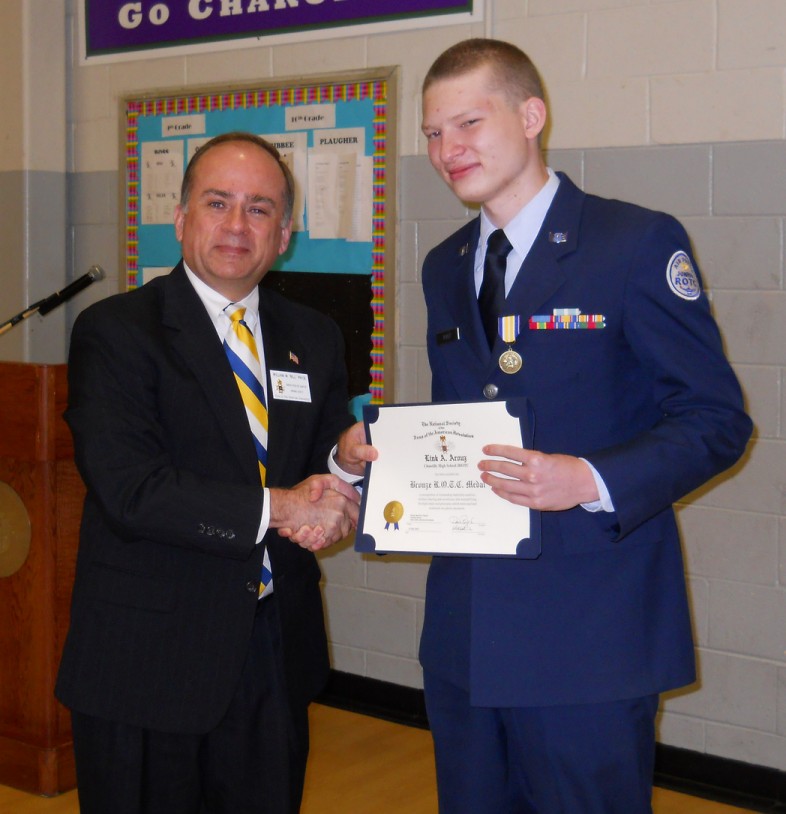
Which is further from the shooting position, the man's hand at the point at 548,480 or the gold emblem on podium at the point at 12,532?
the gold emblem on podium at the point at 12,532

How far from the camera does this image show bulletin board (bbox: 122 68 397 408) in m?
3.75

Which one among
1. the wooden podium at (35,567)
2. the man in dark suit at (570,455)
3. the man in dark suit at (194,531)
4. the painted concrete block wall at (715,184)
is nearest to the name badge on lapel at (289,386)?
the man in dark suit at (194,531)

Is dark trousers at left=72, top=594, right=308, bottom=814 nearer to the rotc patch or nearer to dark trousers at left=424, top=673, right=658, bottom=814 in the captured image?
dark trousers at left=424, top=673, right=658, bottom=814

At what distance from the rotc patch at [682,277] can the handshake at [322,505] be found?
2.07 feet

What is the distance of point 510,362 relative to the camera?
1.76m

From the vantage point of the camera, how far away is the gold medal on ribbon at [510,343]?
1.76 metres

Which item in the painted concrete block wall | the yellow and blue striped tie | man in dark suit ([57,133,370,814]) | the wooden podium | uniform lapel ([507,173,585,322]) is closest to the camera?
uniform lapel ([507,173,585,322])

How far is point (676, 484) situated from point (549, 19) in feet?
7.23

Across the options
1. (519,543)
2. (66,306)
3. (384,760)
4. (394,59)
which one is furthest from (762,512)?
(66,306)

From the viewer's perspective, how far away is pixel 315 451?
2285 millimetres

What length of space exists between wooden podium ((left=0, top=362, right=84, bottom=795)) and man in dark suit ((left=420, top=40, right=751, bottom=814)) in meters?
1.75

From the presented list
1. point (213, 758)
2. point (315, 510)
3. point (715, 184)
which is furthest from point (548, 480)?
point (715, 184)

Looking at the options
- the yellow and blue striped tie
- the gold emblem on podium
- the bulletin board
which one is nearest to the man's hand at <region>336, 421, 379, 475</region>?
the yellow and blue striped tie

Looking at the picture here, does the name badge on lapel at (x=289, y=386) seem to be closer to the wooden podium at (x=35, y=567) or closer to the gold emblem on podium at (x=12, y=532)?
the wooden podium at (x=35, y=567)
